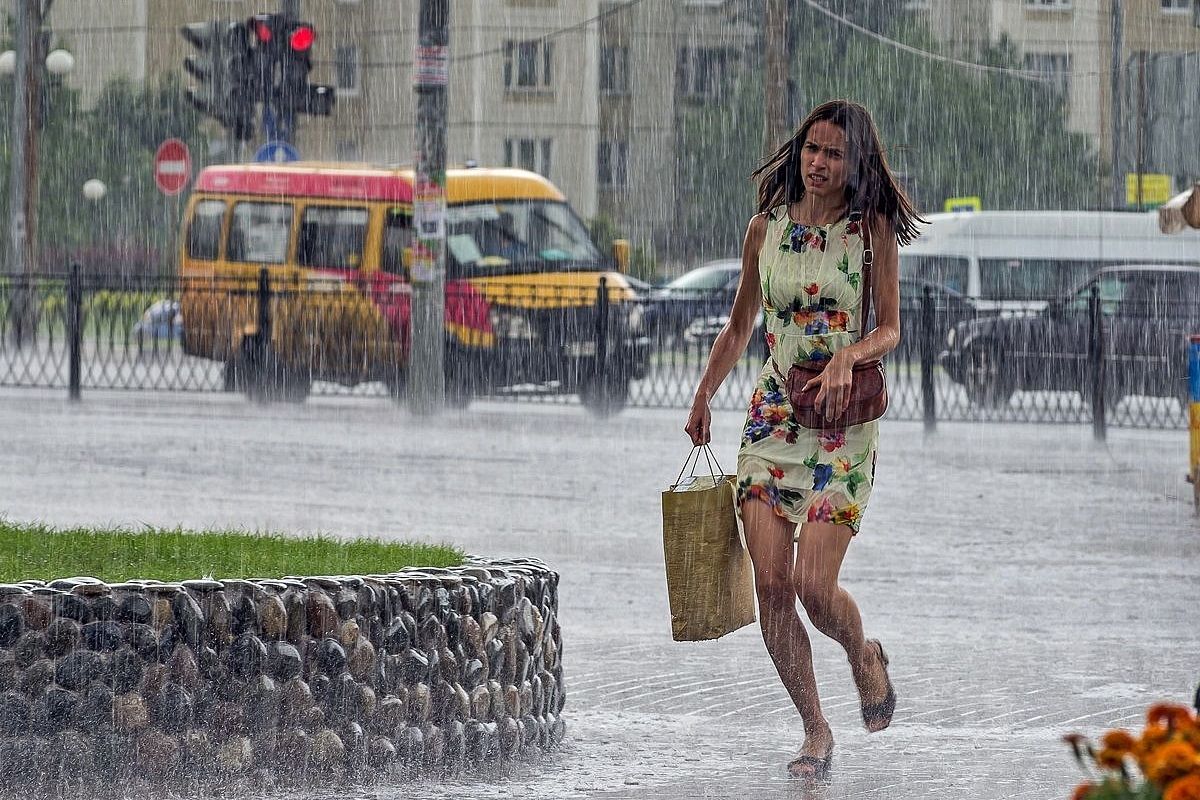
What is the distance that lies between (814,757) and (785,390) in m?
0.96

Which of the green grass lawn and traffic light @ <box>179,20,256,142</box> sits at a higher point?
traffic light @ <box>179,20,256,142</box>

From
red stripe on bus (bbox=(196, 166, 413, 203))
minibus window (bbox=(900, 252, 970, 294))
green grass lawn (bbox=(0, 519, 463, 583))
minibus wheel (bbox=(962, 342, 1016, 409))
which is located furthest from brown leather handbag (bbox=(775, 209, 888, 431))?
minibus window (bbox=(900, 252, 970, 294))

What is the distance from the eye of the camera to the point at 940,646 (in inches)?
328

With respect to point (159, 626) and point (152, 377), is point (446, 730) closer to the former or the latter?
point (159, 626)

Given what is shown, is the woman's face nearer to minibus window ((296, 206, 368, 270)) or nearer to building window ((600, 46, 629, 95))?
minibus window ((296, 206, 368, 270))

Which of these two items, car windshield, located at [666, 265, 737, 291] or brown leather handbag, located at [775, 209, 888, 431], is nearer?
brown leather handbag, located at [775, 209, 888, 431]

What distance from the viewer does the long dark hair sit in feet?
18.6

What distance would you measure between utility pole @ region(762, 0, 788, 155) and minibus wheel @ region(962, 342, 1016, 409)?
5.01m

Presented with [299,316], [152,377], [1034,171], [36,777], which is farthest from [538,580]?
[1034,171]

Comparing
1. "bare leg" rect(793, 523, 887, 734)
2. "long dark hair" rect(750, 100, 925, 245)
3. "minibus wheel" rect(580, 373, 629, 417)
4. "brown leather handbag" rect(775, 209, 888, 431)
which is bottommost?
"minibus wheel" rect(580, 373, 629, 417)

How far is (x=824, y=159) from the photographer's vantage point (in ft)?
18.6

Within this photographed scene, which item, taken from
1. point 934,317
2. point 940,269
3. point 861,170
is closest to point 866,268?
point 861,170

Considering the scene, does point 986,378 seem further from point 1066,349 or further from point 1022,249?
point 1022,249

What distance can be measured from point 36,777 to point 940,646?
406 cm
